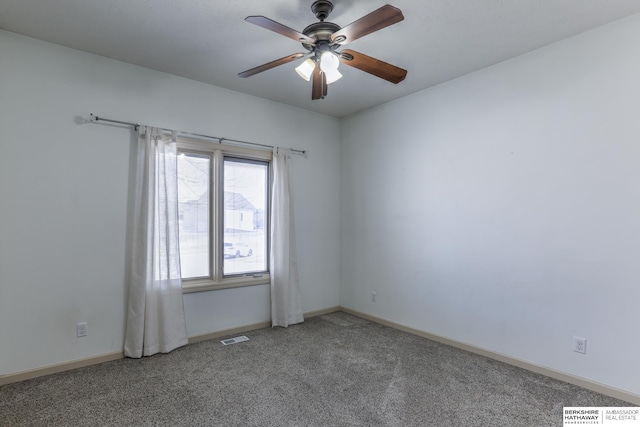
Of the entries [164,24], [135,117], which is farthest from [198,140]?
[164,24]

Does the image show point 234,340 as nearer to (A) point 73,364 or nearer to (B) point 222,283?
(B) point 222,283

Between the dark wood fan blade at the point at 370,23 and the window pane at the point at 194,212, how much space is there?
6.86ft

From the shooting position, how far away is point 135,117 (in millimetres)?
3148

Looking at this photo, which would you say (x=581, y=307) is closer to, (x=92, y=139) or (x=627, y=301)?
(x=627, y=301)

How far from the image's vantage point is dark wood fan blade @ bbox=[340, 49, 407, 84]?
87.4 inches

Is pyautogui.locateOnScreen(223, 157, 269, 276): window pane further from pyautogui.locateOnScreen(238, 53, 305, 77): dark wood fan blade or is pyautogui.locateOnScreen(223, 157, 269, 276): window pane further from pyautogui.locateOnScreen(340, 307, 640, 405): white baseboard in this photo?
pyautogui.locateOnScreen(340, 307, 640, 405): white baseboard

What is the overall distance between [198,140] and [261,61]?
1.07 meters

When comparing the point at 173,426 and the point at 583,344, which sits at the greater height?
the point at 583,344

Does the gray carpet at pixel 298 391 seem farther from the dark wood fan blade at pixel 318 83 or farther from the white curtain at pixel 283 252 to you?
the dark wood fan blade at pixel 318 83

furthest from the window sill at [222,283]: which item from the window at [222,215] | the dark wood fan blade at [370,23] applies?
the dark wood fan blade at [370,23]

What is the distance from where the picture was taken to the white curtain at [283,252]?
155 inches

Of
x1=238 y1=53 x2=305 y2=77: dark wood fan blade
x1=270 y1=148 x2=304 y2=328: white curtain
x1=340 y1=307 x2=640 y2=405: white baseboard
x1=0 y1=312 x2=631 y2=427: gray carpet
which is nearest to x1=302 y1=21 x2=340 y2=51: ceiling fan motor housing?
x1=238 y1=53 x2=305 y2=77: dark wood fan blade

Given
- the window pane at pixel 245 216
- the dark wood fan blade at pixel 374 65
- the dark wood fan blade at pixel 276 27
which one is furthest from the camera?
the window pane at pixel 245 216

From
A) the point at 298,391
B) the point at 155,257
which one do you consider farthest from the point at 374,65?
the point at 155,257
